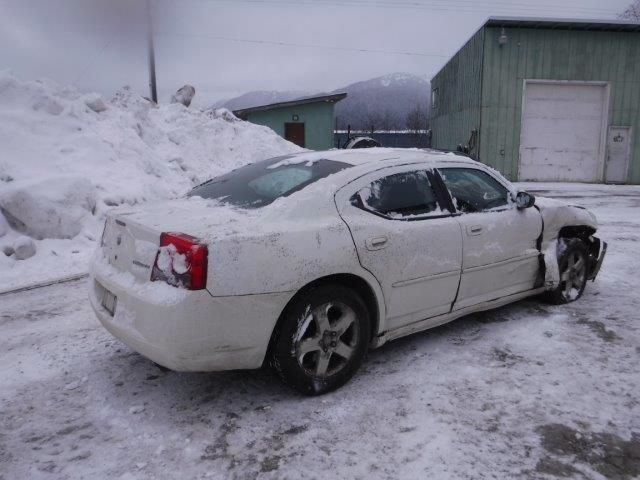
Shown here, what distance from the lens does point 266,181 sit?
373cm

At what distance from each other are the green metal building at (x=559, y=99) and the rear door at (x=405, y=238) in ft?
52.8

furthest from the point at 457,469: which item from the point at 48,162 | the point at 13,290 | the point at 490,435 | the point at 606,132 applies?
the point at 606,132

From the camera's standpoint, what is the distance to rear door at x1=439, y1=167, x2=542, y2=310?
3.96 m

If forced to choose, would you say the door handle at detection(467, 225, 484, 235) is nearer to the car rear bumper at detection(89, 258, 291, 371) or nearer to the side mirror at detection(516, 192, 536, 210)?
the side mirror at detection(516, 192, 536, 210)

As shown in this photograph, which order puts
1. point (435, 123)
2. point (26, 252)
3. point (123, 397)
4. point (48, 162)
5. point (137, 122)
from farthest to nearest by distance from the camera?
point (435, 123), point (137, 122), point (48, 162), point (26, 252), point (123, 397)

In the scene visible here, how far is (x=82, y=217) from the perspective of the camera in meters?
7.39

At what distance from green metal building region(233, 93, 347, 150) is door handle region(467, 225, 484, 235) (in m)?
23.0

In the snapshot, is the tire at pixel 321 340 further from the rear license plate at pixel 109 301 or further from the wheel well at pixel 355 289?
the rear license plate at pixel 109 301

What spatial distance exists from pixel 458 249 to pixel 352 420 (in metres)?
1.51

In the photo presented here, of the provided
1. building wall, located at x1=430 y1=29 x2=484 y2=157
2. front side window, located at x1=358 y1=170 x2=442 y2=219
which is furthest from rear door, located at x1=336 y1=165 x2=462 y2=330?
building wall, located at x1=430 y1=29 x2=484 y2=157

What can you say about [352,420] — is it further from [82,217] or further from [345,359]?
[82,217]

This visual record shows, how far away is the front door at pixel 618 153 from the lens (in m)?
18.7

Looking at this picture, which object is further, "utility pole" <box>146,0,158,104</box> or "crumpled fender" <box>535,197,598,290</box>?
"utility pole" <box>146,0,158,104</box>

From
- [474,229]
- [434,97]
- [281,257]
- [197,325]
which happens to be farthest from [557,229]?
[434,97]
